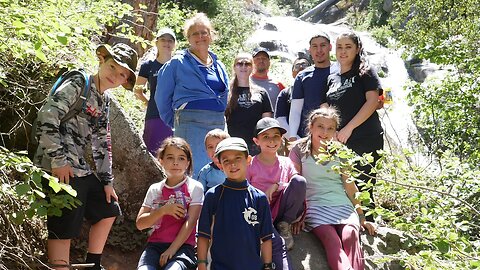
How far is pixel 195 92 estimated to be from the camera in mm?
4164

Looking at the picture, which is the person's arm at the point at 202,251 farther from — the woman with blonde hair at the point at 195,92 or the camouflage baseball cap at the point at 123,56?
the camouflage baseball cap at the point at 123,56

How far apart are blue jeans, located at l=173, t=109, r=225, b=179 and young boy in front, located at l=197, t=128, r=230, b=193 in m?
0.20

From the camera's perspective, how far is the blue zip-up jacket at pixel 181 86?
4.16m

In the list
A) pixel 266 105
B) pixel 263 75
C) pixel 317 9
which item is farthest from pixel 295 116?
pixel 317 9

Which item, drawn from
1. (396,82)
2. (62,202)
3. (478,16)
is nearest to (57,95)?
(62,202)

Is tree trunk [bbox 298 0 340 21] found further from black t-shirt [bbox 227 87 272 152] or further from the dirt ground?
the dirt ground

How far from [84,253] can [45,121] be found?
4.60 ft

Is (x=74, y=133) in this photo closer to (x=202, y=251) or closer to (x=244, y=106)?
(x=202, y=251)

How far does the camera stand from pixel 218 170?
155 inches

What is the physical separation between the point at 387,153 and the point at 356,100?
1.43 m

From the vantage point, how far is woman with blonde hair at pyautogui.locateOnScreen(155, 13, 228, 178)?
4.17 m

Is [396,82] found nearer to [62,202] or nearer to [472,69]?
[472,69]

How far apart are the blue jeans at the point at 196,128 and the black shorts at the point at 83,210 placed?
0.89m

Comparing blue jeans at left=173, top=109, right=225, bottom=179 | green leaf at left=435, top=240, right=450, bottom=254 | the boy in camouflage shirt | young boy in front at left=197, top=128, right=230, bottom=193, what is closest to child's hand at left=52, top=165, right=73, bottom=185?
the boy in camouflage shirt
